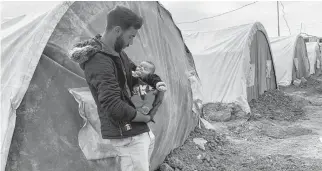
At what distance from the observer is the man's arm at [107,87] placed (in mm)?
2221

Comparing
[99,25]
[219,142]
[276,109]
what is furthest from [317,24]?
[99,25]

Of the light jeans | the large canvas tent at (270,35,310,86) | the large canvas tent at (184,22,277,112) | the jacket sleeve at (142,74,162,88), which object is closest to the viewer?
the light jeans

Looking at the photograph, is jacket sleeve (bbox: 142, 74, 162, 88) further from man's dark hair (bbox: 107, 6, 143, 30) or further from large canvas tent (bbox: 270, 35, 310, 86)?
large canvas tent (bbox: 270, 35, 310, 86)

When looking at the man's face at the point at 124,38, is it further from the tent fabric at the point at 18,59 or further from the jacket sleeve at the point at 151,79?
the tent fabric at the point at 18,59

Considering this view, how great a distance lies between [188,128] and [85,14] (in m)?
3.03

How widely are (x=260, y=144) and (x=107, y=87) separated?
16.4 ft

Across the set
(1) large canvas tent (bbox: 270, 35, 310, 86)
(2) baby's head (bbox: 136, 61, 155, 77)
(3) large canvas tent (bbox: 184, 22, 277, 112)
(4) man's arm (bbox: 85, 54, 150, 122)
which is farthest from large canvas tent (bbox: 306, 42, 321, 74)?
(4) man's arm (bbox: 85, 54, 150, 122)

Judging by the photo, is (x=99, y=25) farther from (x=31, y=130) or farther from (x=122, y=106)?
(x=122, y=106)

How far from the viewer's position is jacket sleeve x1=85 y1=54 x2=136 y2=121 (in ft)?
7.29

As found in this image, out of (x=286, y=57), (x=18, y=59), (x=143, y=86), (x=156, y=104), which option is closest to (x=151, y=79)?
(x=143, y=86)

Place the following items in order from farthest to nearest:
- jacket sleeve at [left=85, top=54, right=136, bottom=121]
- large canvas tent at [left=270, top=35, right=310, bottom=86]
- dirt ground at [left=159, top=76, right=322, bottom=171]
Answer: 1. large canvas tent at [left=270, top=35, right=310, bottom=86]
2. dirt ground at [left=159, top=76, right=322, bottom=171]
3. jacket sleeve at [left=85, top=54, right=136, bottom=121]

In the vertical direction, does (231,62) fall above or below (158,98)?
below

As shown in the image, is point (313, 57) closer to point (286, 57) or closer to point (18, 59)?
point (286, 57)

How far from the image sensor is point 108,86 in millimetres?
2217
